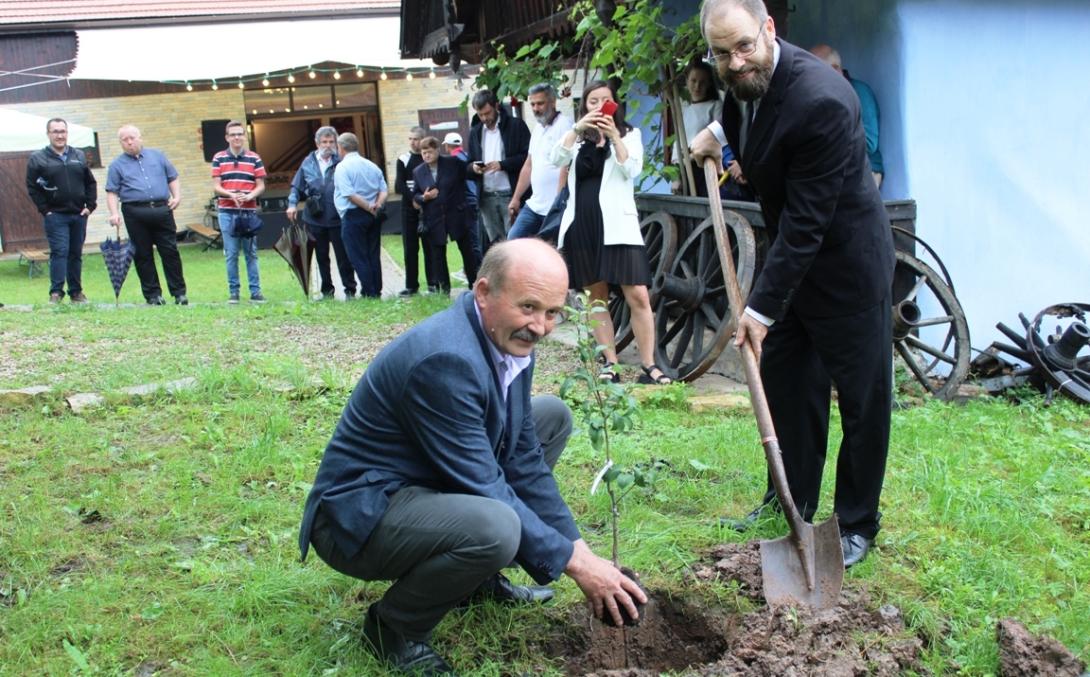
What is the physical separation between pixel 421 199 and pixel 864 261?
7974mm

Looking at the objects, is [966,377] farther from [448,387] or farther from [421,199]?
[421,199]

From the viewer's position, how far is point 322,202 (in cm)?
1142

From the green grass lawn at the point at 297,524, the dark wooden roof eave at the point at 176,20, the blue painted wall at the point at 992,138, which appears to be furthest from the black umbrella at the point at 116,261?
the dark wooden roof eave at the point at 176,20

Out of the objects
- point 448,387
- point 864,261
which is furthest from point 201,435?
point 864,261

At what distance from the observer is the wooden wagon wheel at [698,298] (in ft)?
21.4

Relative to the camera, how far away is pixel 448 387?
2785 millimetres

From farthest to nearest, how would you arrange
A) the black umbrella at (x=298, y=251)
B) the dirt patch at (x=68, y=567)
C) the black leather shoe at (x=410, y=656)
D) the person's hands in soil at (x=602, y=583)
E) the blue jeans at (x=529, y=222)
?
the black umbrella at (x=298, y=251) < the blue jeans at (x=529, y=222) < the dirt patch at (x=68, y=567) < the black leather shoe at (x=410, y=656) < the person's hands in soil at (x=602, y=583)

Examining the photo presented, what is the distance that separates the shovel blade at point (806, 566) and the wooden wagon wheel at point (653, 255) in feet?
12.6

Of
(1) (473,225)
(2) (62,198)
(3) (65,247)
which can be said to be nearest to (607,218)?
(1) (473,225)

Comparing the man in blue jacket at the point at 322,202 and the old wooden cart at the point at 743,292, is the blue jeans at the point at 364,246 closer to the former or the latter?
the man in blue jacket at the point at 322,202

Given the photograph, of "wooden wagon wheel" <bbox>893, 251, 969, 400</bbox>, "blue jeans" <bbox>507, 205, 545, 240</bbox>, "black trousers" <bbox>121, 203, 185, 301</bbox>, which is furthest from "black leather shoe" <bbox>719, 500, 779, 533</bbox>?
"black trousers" <bbox>121, 203, 185, 301</bbox>

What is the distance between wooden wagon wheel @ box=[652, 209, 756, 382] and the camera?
6.51m

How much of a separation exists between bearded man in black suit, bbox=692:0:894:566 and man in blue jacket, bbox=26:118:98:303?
9.24 meters

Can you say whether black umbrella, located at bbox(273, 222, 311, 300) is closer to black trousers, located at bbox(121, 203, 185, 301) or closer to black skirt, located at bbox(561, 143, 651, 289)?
black trousers, located at bbox(121, 203, 185, 301)
